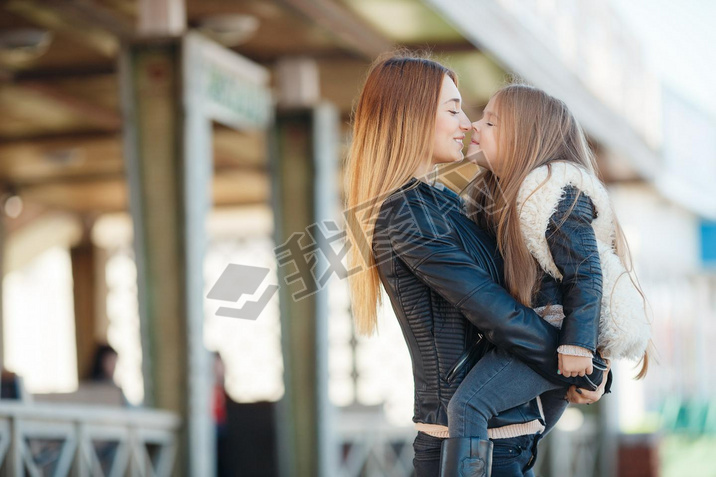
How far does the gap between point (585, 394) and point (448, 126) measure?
61cm

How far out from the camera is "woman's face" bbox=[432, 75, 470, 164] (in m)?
2.30

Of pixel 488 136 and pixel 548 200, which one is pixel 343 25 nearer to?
pixel 488 136

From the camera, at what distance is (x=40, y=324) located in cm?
1695

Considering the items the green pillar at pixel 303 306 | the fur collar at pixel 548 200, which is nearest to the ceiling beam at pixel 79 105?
the green pillar at pixel 303 306

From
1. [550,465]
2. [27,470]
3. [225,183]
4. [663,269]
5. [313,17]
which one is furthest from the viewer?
[663,269]

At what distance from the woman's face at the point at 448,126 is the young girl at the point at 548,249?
0.08 meters

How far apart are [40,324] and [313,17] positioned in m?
11.7

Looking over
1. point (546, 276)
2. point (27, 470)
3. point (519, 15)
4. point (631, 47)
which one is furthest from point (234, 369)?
point (546, 276)

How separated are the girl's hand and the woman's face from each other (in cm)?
48

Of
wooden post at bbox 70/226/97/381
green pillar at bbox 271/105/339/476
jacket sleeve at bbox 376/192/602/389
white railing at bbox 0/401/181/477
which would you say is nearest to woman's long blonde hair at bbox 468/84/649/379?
jacket sleeve at bbox 376/192/602/389

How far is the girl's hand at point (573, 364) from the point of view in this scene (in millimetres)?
2117

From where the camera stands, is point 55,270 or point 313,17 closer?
point 313,17

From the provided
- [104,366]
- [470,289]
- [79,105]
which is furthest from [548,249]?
[79,105]

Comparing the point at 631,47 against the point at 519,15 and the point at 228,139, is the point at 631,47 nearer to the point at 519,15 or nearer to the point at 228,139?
the point at 228,139
